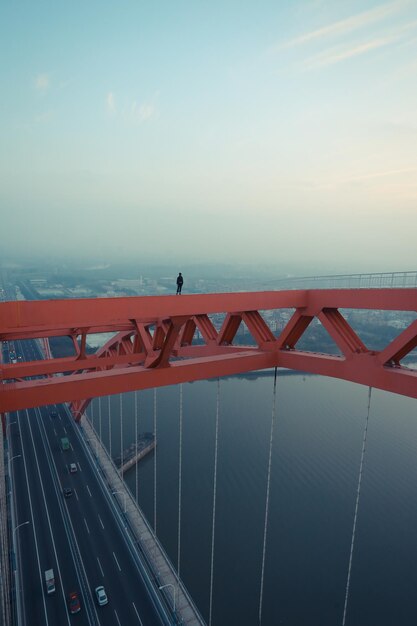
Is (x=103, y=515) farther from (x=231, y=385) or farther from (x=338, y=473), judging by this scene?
(x=231, y=385)

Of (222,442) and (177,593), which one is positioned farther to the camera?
(222,442)

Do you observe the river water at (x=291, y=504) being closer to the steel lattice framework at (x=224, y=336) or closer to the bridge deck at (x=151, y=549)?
the bridge deck at (x=151, y=549)

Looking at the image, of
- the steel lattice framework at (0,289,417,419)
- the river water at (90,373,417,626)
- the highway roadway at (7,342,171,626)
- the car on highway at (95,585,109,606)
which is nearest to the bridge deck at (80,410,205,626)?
the highway roadway at (7,342,171,626)

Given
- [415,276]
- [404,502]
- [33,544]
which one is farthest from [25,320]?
[404,502]

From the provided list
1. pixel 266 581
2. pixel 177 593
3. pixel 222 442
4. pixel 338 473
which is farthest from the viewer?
pixel 222 442

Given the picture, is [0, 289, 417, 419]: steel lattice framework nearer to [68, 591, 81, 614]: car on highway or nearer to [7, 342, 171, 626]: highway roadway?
[68, 591, 81, 614]: car on highway

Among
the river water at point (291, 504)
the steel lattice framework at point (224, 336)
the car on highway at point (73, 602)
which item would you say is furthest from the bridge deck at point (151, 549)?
the steel lattice framework at point (224, 336)
